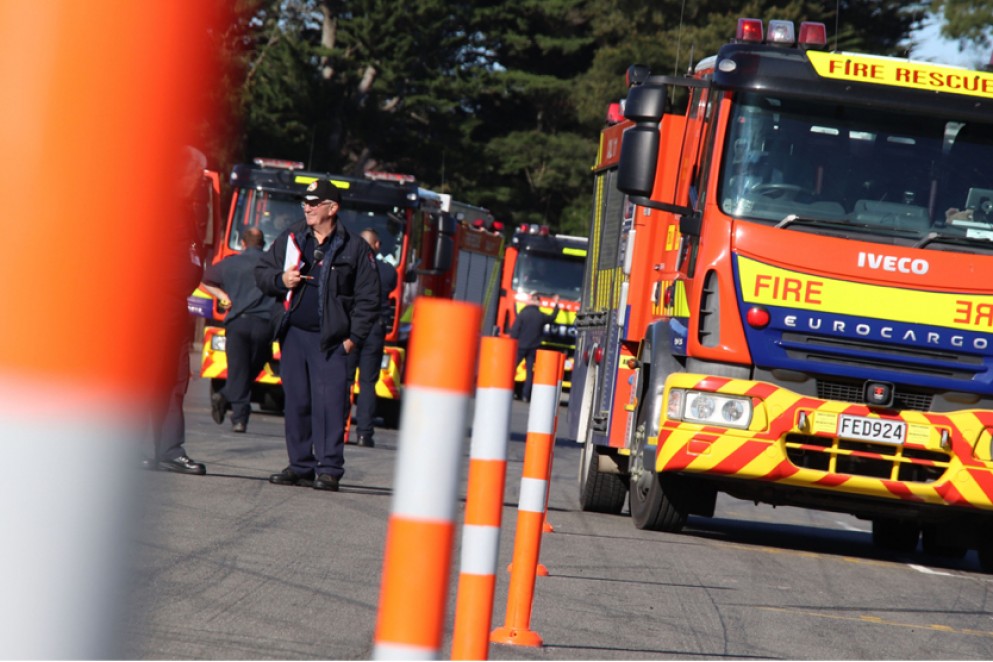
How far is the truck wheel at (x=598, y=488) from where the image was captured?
40.0ft

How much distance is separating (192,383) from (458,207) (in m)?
8.46

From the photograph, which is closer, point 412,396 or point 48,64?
point 48,64

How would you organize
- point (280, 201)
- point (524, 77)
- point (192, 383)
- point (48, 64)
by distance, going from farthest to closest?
point (524, 77) < point (192, 383) < point (280, 201) < point (48, 64)

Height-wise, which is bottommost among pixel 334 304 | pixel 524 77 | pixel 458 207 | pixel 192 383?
pixel 192 383

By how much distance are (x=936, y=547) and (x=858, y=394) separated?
2.91m

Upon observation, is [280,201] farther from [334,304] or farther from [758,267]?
[758,267]

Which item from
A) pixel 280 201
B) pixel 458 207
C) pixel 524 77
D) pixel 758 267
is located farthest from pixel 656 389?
pixel 524 77

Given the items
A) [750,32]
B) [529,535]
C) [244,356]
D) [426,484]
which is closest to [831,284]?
[750,32]

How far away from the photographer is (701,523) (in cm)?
1276

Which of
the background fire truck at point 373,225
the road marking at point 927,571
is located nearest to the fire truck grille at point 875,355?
the road marking at point 927,571

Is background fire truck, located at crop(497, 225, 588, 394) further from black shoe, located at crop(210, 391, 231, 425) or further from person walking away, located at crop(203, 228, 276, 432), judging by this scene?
person walking away, located at crop(203, 228, 276, 432)

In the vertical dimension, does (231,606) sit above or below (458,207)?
below

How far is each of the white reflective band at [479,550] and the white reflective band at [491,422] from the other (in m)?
0.21

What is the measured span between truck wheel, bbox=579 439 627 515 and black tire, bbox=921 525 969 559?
7.31 feet
